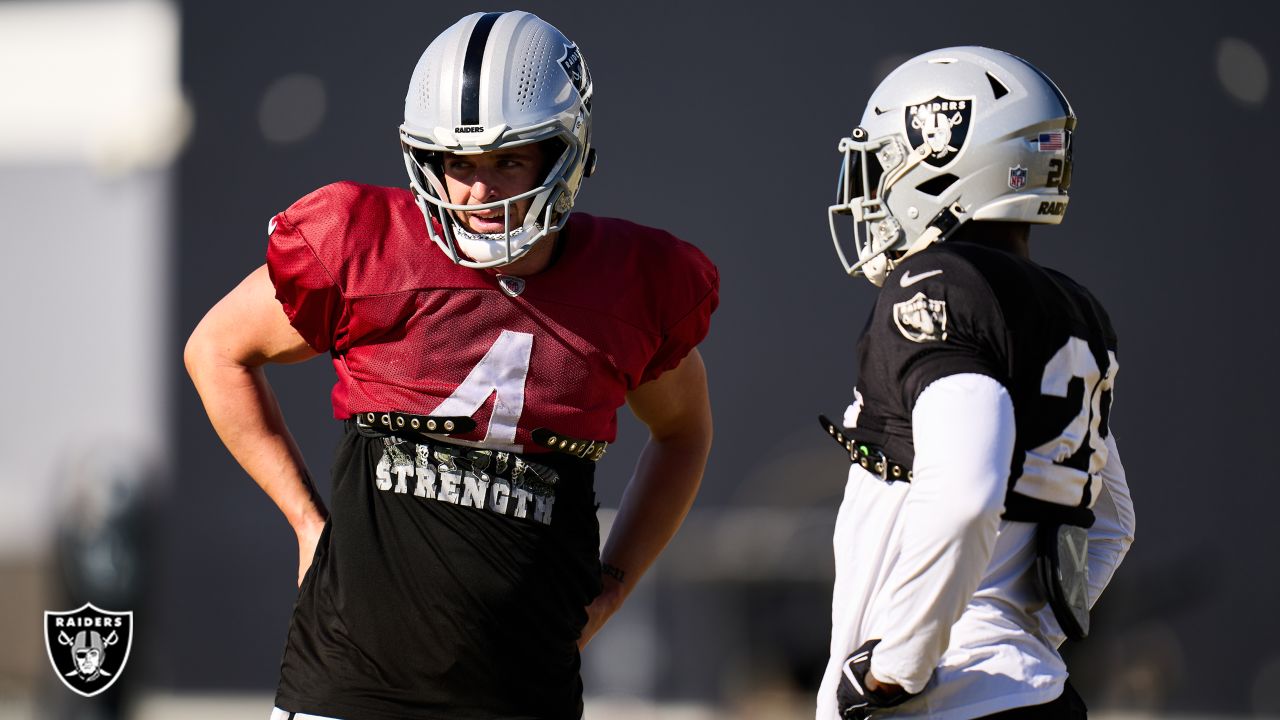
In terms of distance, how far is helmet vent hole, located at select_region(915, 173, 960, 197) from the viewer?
2.21 metres

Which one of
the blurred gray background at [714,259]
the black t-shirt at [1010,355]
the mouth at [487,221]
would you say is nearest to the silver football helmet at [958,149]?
the black t-shirt at [1010,355]

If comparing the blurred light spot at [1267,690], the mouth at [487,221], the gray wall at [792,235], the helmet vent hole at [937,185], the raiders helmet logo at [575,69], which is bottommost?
the blurred light spot at [1267,690]

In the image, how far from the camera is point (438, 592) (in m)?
2.15

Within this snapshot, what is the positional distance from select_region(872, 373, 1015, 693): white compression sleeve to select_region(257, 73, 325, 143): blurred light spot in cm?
497

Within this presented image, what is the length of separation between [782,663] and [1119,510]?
3.09 metres

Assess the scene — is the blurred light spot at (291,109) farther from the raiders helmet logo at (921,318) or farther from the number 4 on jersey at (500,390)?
the raiders helmet logo at (921,318)

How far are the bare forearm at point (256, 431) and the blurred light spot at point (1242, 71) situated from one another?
4784 millimetres

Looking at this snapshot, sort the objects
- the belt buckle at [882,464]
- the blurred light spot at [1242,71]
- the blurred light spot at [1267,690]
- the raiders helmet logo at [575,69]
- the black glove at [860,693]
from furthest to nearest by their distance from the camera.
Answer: the blurred light spot at [1242,71], the blurred light spot at [1267,690], the raiders helmet logo at [575,69], the belt buckle at [882,464], the black glove at [860,693]

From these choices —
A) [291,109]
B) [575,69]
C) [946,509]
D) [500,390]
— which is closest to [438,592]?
[500,390]

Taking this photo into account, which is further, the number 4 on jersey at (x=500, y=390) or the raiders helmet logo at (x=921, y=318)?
the number 4 on jersey at (x=500, y=390)

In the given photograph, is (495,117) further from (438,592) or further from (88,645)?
(88,645)

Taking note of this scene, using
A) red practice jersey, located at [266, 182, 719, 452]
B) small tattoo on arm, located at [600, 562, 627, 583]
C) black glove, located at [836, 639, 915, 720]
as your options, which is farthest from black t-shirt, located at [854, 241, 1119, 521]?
small tattoo on arm, located at [600, 562, 627, 583]

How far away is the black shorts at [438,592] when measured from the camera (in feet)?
6.98

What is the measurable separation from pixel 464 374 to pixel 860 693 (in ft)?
2.46
